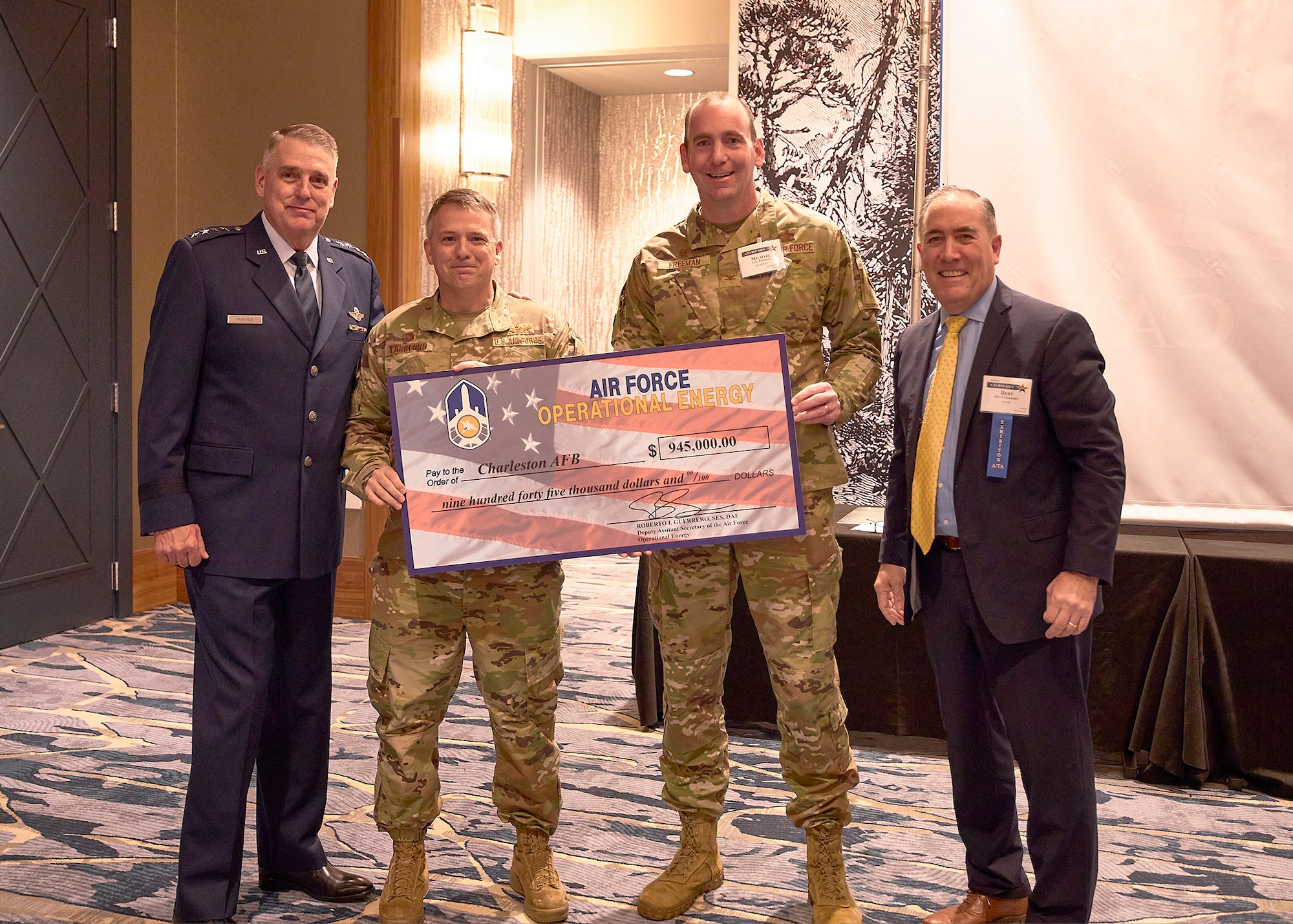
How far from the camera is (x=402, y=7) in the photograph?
205 inches

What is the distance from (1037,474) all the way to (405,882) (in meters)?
1.53

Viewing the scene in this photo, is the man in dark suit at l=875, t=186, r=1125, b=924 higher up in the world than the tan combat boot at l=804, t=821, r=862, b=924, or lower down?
higher up

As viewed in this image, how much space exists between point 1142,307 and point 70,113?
4482mm

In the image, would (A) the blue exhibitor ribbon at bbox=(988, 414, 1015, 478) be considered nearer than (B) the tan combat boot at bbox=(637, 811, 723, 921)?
Yes

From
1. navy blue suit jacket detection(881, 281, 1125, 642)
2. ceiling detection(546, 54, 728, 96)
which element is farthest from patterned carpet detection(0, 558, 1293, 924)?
ceiling detection(546, 54, 728, 96)

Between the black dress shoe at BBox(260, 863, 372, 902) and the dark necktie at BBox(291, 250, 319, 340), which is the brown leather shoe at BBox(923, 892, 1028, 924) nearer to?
the black dress shoe at BBox(260, 863, 372, 902)

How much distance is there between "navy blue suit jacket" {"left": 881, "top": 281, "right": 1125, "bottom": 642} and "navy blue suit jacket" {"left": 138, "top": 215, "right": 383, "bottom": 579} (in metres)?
1.33

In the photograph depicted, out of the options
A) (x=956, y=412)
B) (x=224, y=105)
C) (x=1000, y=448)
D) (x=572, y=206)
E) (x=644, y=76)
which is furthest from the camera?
(x=572, y=206)

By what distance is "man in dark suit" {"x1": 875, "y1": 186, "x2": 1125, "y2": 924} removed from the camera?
2.03 metres

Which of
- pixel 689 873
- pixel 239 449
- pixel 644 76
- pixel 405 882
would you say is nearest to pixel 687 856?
pixel 689 873

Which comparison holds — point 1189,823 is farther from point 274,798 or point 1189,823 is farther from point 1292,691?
point 274,798

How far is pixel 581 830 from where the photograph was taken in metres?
2.85

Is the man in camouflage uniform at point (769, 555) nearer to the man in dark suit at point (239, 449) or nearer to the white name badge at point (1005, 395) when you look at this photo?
the white name badge at point (1005, 395)

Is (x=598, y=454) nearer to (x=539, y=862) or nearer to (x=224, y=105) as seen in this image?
(x=539, y=862)
